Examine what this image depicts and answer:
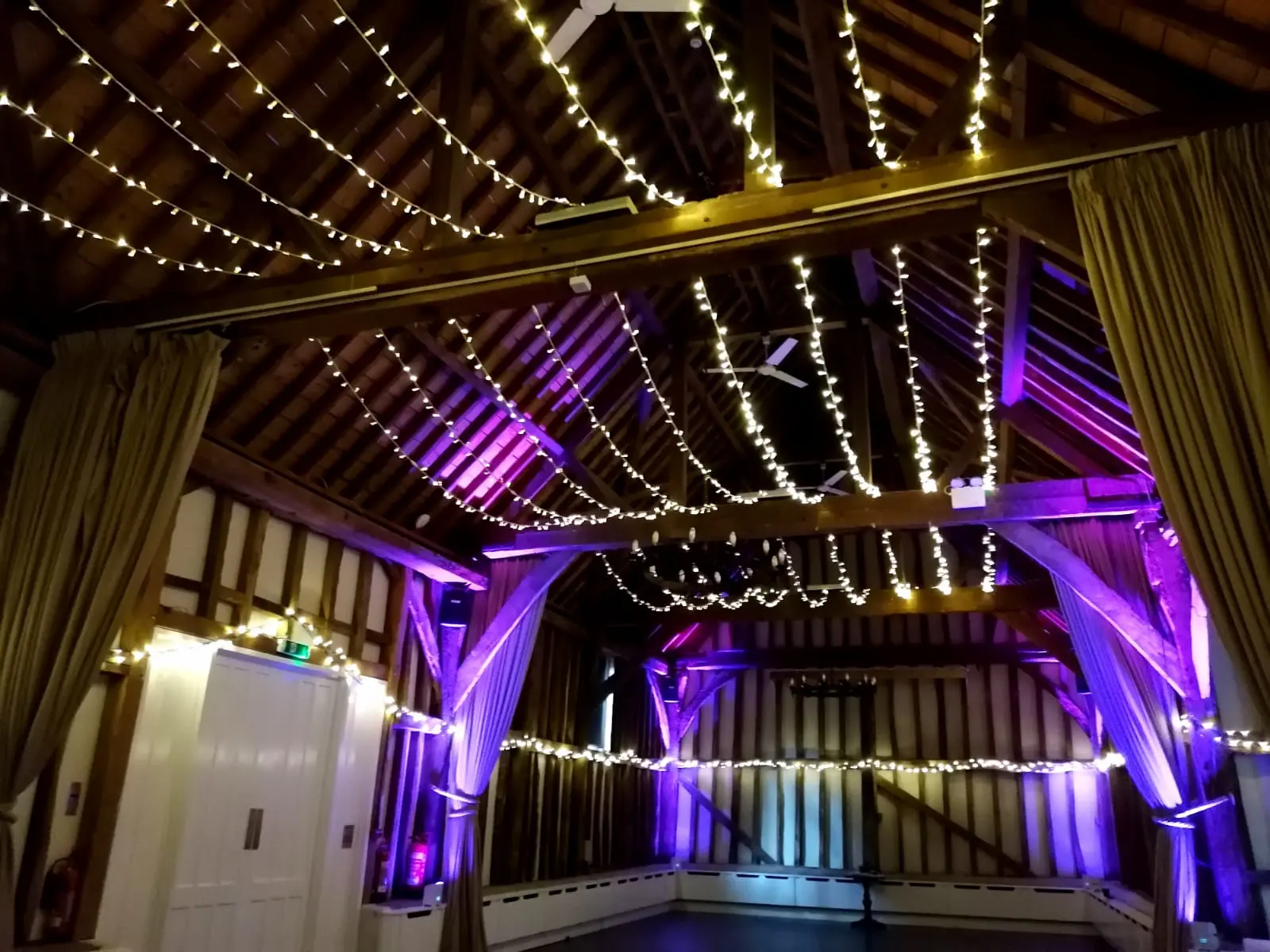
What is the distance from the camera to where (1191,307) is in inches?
113

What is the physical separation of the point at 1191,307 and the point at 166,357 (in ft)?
14.3

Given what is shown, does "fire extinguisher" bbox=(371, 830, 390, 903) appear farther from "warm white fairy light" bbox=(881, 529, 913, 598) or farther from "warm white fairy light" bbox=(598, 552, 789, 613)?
"warm white fairy light" bbox=(881, 529, 913, 598)

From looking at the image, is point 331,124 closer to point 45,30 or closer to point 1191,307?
point 45,30

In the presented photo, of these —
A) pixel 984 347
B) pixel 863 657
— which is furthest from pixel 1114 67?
pixel 863 657

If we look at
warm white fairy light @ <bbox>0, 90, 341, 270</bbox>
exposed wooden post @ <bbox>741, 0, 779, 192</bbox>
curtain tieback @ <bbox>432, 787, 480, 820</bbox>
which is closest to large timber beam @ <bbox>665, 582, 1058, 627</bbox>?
curtain tieback @ <bbox>432, 787, 480, 820</bbox>

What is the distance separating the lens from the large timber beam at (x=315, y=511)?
5.60 metres

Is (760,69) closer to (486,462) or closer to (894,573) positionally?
(486,462)

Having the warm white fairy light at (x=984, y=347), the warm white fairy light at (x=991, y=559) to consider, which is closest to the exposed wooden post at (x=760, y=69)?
the warm white fairy light at (x=984, y=347)

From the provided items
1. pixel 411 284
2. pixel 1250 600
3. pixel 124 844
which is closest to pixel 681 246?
pixel 411 284

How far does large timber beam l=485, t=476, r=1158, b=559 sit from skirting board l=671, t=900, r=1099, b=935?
676cm

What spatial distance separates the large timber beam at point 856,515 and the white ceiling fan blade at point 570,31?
155 inches

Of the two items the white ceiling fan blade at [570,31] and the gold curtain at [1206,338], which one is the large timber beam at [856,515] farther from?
the white ceiling fan blade at [570,31]

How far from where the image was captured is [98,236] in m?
4.33

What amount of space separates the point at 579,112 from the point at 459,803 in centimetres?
531
